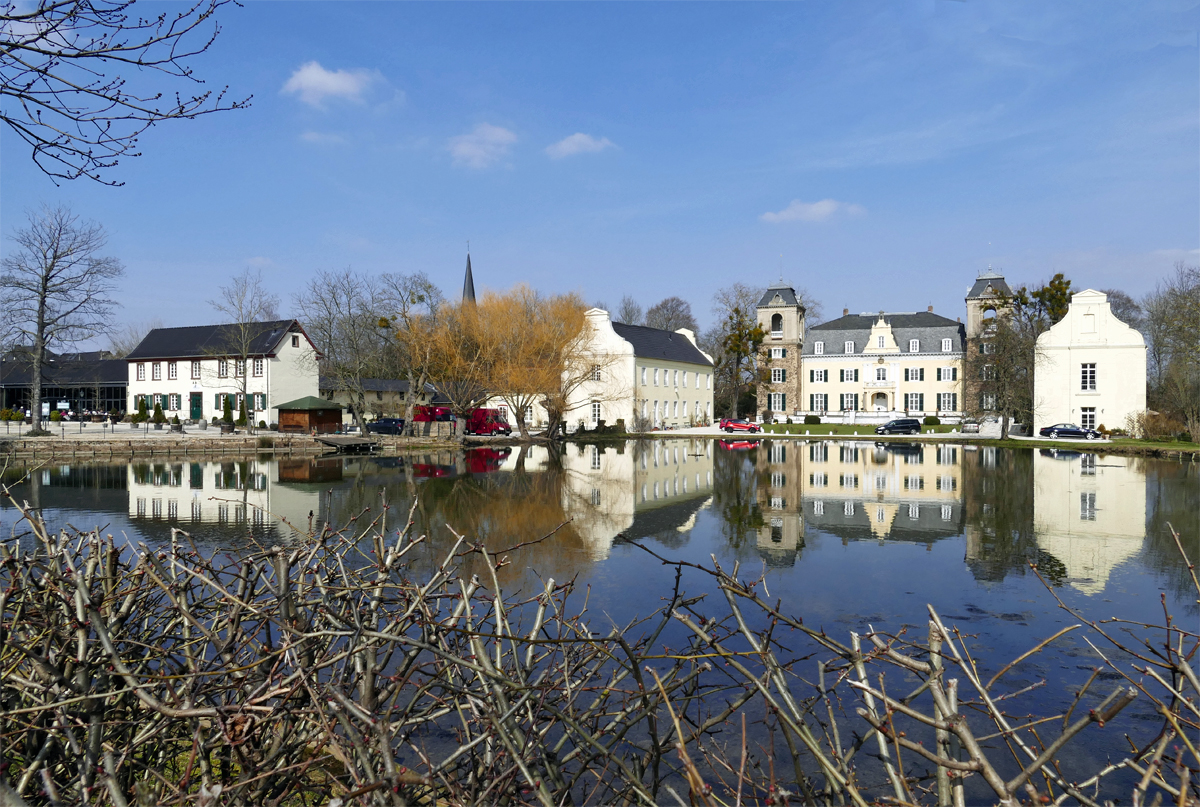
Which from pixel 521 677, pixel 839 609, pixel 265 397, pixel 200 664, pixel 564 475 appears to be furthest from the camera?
pixel 265 397

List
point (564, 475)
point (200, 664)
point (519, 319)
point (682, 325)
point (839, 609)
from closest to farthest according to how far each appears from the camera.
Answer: point (200, 664) < point (839, 609) < point (564, 475) < point (519, 319) < point (682, 325)

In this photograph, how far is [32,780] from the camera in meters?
2.98

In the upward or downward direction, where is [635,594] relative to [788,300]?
downward

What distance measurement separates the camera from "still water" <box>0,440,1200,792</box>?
9.62m

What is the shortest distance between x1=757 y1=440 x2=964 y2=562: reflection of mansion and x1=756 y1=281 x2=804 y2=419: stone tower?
102 ft

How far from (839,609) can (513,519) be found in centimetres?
833

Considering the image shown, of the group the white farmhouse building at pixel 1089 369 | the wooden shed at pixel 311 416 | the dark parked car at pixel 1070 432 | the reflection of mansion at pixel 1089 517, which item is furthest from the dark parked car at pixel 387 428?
the white farmhouse building at pixel 1089 369

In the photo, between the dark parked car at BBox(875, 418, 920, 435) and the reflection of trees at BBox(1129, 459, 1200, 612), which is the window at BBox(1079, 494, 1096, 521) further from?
the dark parked car at BBox(875, 418, 920, 435)

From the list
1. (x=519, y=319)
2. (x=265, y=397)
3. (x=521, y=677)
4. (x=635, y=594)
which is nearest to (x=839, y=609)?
(x=635, y=594)

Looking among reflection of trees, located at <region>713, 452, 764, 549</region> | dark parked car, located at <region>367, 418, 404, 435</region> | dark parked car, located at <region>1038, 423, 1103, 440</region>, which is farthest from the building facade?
reflection of trees, located at <region>713, 452, 764, 549</region>

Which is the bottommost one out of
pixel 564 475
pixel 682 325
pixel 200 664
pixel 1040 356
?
pixel 564 475

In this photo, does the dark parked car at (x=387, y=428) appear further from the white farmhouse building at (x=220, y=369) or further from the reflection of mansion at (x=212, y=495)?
the reflection of mansion at (x=212, y=495)

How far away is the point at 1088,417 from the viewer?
4853 cm

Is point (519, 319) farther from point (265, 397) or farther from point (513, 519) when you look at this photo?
point (513, 519)
